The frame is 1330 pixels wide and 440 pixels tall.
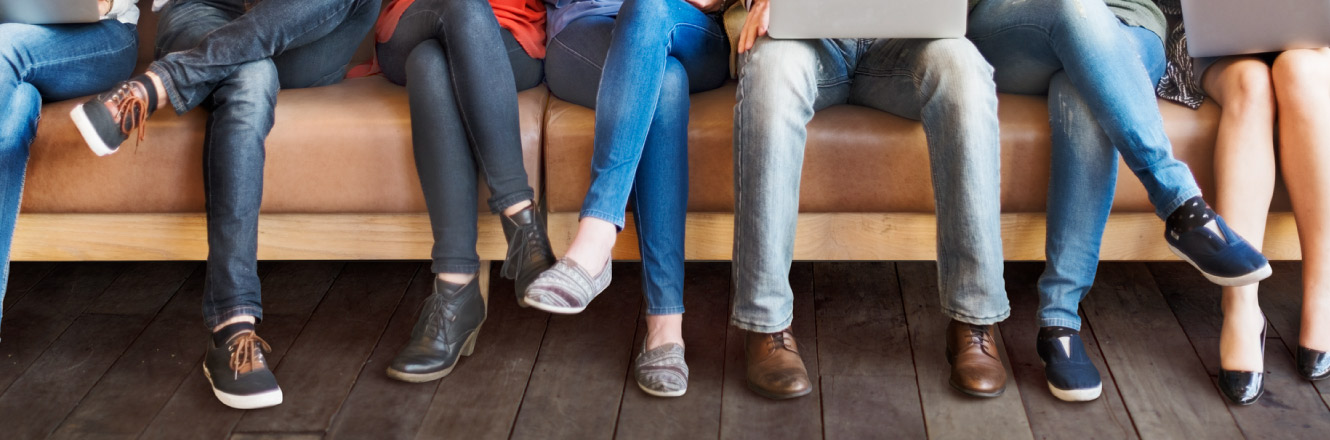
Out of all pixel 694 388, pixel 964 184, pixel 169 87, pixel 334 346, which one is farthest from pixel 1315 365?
pixel 169 87

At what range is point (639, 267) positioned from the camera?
2.15 meters

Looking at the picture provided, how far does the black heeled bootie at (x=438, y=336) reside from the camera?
5.49 feet

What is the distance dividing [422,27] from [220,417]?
675 mm

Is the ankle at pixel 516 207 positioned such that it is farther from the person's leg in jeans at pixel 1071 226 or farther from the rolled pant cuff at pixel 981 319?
the person's leg in jeans at pixel 1071 226

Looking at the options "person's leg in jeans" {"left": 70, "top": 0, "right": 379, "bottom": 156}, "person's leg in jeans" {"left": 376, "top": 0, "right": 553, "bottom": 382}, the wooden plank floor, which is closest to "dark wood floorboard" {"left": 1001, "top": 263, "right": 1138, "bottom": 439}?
the wooden plank floor

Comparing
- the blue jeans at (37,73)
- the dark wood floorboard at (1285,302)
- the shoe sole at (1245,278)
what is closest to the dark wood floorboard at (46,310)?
the blue jeans at (37,73)

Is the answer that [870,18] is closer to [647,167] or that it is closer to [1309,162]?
[647,167]

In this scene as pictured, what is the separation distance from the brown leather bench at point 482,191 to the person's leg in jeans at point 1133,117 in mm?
133

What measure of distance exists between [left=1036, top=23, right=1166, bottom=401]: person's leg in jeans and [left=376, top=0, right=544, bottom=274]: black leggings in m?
0.81

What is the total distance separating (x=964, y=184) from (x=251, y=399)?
1092mm

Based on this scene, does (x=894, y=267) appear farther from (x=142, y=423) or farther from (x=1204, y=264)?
(x=142, y=423)

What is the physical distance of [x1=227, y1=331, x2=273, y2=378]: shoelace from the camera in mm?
1611

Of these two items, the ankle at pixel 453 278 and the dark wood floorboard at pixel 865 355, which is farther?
the ankle at pixel 453 278

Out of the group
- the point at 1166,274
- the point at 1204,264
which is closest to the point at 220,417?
the point at 1204,264
